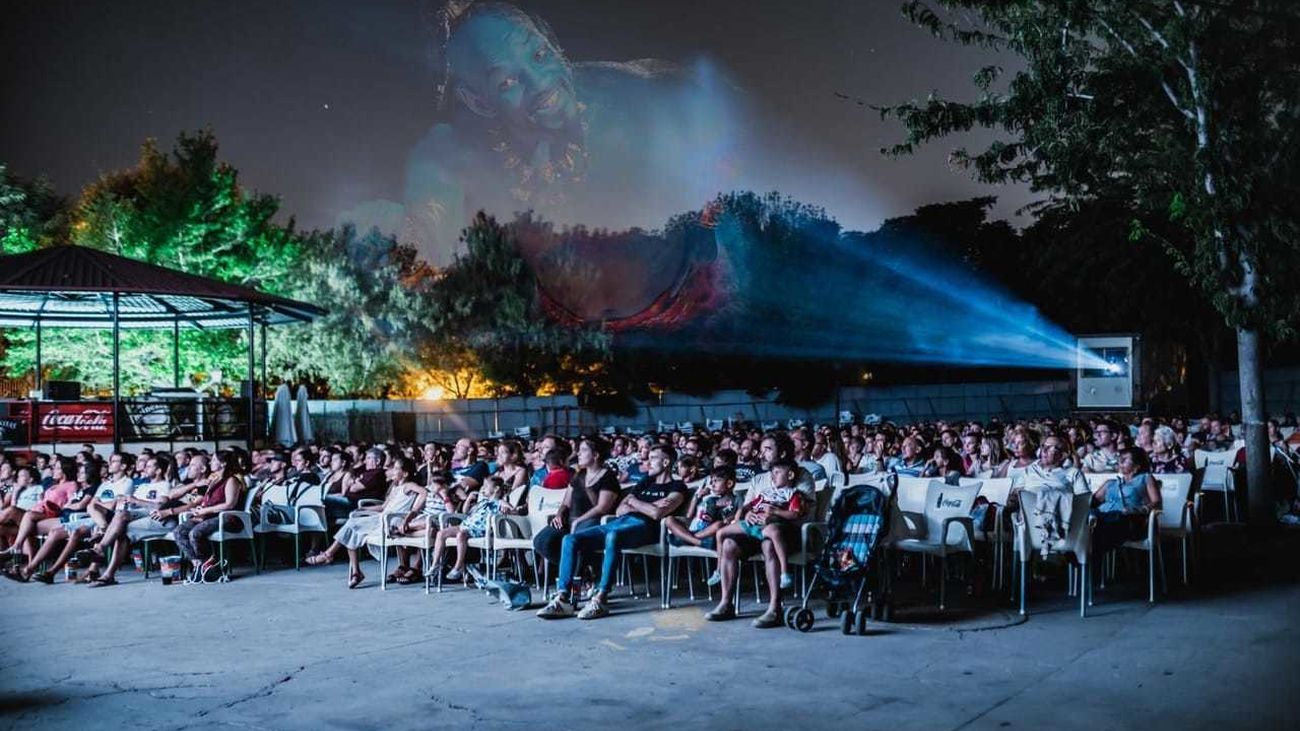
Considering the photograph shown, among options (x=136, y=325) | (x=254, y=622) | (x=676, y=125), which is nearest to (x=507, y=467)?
(x=254, y=622)

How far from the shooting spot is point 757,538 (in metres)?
8.81

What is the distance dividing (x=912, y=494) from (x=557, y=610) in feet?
10.3

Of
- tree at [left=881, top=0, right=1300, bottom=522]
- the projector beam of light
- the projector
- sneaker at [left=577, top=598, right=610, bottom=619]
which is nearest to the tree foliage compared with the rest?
tree at [left=881, top=0, right=1300, bottom=522]

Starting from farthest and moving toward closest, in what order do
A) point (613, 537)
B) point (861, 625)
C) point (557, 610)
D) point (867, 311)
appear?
point (867, 311) < point (613, 537) < point (557, 610) < point (861, 625)

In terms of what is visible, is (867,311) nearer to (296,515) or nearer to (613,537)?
(296,515)

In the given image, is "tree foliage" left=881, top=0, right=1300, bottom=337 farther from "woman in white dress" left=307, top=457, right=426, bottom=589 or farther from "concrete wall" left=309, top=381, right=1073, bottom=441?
"concrete wall" left=309, top=381, right=1073, bottom=441

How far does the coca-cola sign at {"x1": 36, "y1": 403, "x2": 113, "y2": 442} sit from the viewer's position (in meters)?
20.0

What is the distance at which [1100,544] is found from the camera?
348 inches

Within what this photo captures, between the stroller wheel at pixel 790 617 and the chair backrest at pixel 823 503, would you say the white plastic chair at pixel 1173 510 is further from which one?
the stroller wheel at pixel 790 617

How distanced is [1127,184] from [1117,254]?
1713 cm

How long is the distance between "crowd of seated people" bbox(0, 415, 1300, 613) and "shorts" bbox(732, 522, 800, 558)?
1 centimetres

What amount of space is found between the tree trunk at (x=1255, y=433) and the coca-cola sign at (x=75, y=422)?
17.3m

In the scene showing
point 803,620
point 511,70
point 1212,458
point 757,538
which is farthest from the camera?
point 511,70

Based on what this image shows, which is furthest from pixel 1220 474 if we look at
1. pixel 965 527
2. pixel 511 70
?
pixel 511 70
